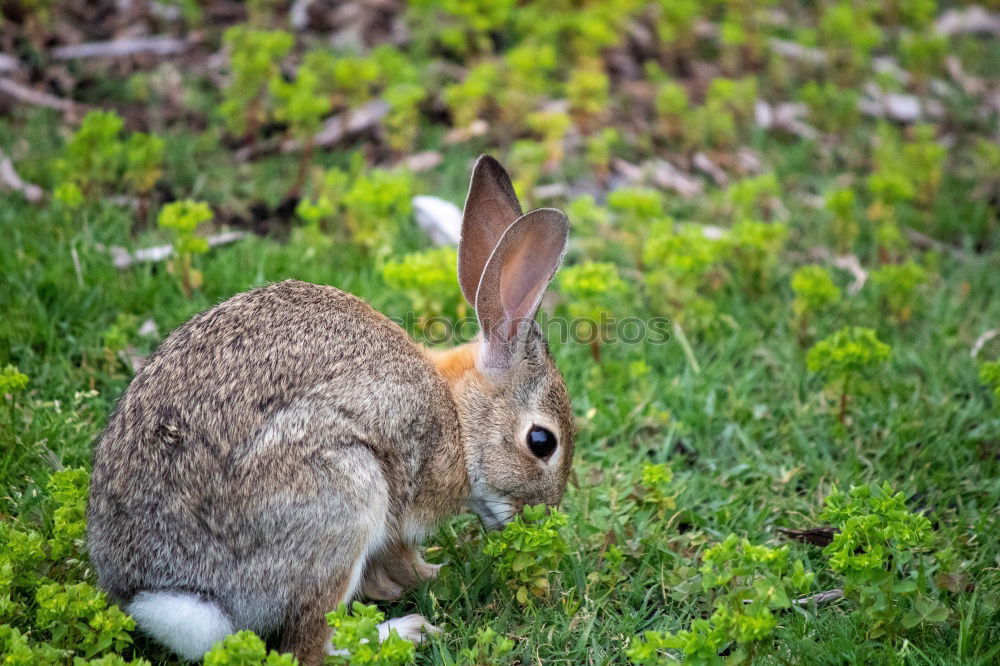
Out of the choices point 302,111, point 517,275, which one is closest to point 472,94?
point 302,111

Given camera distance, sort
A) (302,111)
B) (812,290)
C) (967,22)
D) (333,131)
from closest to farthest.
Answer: (812,290) → (302,111) → (333,131) → (967,22)

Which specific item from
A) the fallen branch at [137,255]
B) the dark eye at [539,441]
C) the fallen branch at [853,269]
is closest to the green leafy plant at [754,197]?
the fallen branch at [853,269]

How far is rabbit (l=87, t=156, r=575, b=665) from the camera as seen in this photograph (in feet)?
12.8

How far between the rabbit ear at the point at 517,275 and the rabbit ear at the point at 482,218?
0.11 metres

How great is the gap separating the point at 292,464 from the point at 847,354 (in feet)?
9.63

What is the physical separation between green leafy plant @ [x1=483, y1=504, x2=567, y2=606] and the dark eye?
383mm

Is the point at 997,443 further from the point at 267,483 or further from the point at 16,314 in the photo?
the point at 16,314

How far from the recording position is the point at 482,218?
4.97 metres

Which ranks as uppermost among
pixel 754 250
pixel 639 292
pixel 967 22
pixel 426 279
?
pixel 426 279

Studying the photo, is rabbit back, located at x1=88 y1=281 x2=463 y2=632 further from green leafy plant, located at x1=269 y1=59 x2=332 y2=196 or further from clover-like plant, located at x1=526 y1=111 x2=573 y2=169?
clover-like plant, located at x1=526 y1=111 x2=573 y2=169

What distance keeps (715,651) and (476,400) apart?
1.66 meters

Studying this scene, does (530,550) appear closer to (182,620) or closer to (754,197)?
(182,620)

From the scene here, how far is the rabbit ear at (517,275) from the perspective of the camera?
4680 mm

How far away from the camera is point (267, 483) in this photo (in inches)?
154
